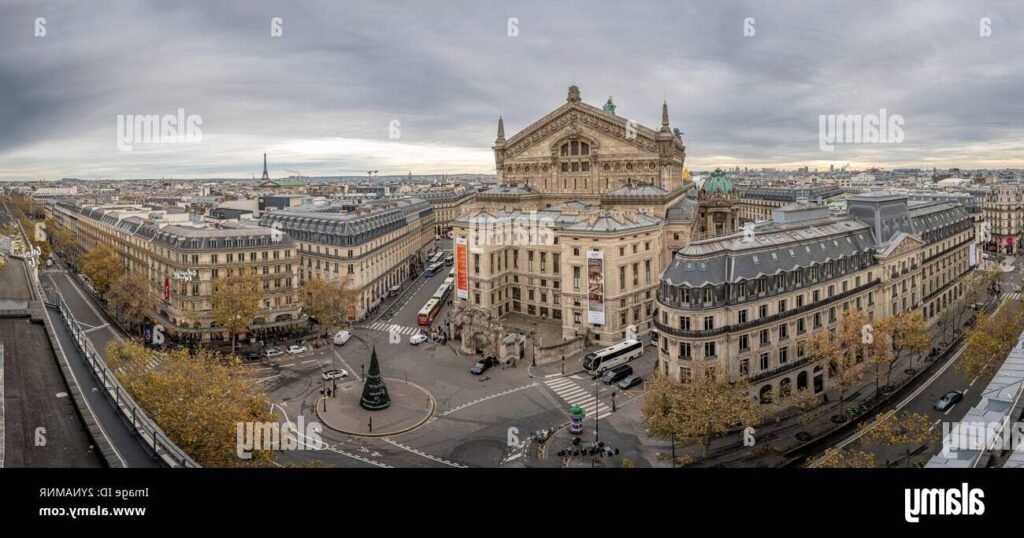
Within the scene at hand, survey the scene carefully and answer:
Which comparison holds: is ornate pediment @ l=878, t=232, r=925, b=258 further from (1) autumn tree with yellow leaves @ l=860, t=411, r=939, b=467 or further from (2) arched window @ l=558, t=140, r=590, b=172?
(2) arched window @ l=558, t=140, r=590, b=172

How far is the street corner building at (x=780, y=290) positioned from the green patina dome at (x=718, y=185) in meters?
42.4

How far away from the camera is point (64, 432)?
28.9 meters

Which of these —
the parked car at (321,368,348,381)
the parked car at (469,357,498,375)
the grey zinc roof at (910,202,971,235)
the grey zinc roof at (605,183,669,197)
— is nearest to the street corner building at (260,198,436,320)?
the parked car at (321,368,348,381)

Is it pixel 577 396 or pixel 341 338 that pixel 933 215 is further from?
pixel 341 338

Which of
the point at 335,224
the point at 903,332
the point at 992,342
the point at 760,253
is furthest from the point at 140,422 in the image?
the point at 335,224

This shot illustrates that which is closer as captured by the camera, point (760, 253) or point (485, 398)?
point (760, 253)

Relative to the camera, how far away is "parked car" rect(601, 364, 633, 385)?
64.8m

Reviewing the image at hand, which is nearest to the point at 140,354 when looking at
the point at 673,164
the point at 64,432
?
the point at 64,432

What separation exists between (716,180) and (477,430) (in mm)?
78652

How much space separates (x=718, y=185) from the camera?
117 metres

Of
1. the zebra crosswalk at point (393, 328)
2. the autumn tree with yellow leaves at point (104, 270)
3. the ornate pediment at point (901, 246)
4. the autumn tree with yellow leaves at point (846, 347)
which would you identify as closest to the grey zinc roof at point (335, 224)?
the zebra crosswalk at point (393, 328)

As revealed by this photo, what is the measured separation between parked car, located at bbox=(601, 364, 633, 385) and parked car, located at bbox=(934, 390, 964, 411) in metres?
25.2

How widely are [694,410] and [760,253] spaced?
67.2ft

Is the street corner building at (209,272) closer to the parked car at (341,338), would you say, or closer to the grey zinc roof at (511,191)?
the parked car at (341,338)
